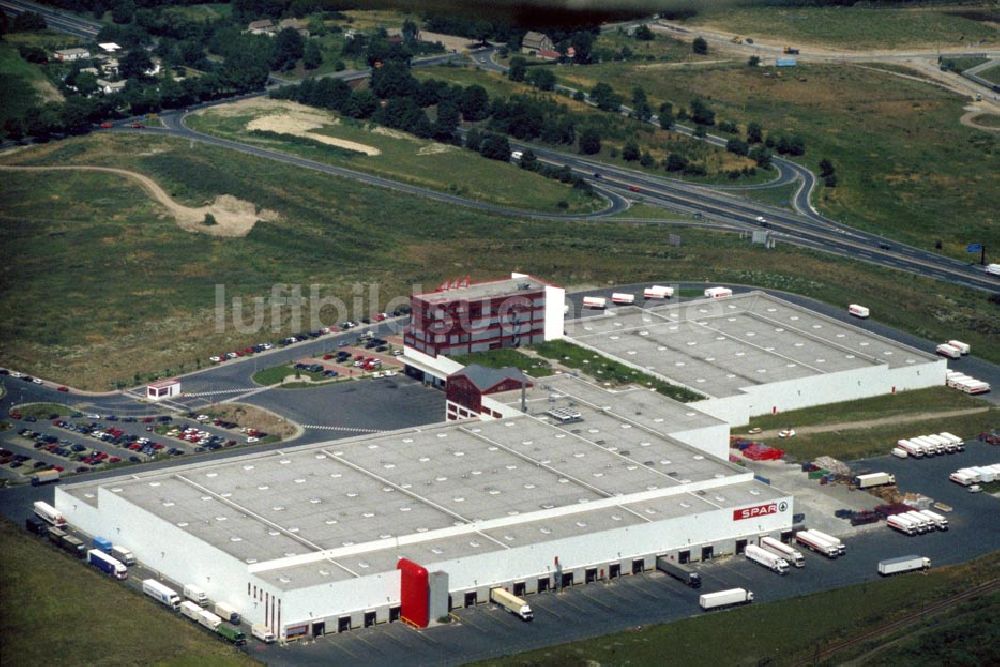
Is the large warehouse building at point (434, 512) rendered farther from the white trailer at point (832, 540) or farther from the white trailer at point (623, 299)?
the white trailer at point (623, 299)

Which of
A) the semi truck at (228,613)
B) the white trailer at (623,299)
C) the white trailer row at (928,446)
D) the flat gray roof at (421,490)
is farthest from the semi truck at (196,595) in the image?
the white trailer at (623,299)

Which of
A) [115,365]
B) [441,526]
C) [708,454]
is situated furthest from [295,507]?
[115,365]

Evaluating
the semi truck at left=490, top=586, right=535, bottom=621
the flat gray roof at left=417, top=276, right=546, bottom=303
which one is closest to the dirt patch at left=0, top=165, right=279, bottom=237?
the flat gray roof at left=417, top=276, right=546, bottom=303

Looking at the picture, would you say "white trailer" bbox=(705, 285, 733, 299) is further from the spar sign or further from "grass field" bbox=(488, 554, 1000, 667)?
"grass field" bbox=(488, 554, 1000, 667)

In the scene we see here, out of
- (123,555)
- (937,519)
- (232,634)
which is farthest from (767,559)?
(123,555)

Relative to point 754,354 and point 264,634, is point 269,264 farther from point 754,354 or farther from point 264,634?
point 264,634
